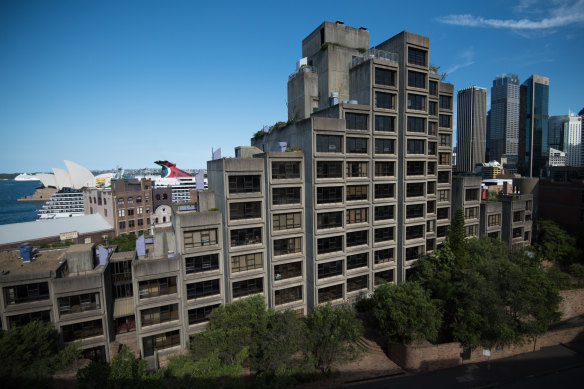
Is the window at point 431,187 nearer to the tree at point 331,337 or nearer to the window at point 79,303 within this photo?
the tree at point 331,337

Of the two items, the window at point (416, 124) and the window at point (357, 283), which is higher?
the window at point (416, 124)

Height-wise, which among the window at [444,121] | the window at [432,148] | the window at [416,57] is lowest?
the window at [432,148]

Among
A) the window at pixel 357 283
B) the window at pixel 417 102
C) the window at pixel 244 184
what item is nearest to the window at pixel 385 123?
the window at pixel 417 102

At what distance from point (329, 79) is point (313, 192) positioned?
20.2m

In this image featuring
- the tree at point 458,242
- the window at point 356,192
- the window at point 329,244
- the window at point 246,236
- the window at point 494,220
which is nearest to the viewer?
the window at point 246,236

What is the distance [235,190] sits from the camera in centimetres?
3897

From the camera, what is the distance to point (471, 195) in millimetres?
57406

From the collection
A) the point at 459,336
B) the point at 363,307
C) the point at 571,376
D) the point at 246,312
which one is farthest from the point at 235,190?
the point at 571,376

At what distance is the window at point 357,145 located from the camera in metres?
43.5

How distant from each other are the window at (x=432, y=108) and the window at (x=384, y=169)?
42.7 ft

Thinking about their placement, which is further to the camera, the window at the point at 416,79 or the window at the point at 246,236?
the window at the point at 416,79

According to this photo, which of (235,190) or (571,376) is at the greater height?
(235,190)

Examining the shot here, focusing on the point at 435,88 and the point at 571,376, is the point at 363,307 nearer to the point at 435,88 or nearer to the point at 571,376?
the point at 571,376

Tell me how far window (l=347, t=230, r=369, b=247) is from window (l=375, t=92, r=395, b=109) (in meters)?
19.9
